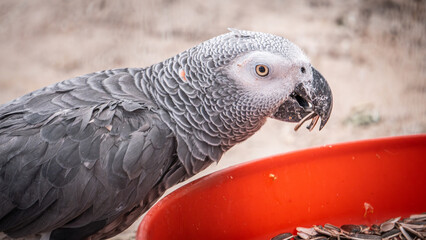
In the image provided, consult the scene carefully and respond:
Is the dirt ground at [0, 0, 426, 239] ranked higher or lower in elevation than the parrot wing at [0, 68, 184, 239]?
higher

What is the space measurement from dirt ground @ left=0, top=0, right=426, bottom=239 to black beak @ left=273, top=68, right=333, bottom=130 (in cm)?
194

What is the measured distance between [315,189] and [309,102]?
1.24 ft

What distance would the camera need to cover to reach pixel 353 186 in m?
1.89

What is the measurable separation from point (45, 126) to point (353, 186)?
4.22 feet

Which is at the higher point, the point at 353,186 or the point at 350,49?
the point at 350,49

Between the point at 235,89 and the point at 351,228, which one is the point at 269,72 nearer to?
the point at 235,89

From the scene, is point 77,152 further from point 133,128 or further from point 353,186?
point 353,186

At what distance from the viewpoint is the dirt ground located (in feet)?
13.9

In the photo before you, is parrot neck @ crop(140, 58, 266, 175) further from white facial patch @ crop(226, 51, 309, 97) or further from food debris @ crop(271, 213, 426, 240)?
food debris @ crop(271, 213, 426, 240)

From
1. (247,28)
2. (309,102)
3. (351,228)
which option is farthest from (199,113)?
(247,28)

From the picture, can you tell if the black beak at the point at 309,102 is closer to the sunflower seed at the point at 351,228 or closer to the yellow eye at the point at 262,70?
the yellow eye at the point at 262,70

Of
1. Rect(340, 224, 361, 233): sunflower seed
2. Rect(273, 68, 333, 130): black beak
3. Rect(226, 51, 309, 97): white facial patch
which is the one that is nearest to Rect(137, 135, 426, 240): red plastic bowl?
Rect(340, 224, 361, 233): sunflower seed

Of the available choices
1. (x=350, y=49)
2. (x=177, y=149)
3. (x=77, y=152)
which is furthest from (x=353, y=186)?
(x=350, y=49)

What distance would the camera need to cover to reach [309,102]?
1969 millimetres
